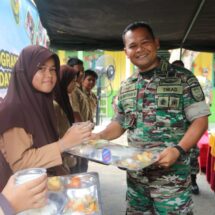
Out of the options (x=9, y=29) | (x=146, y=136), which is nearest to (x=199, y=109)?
(x=146, y=136)

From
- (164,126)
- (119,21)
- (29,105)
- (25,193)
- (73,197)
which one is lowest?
(73,197)

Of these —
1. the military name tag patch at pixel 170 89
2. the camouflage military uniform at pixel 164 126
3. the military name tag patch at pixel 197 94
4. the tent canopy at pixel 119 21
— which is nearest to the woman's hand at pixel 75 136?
the camouflage military uniform at pixel 164 126

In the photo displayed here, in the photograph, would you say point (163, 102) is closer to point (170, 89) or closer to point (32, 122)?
point (170, 89)

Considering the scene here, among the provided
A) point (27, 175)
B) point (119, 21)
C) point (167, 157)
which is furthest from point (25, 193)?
point (119, 21)

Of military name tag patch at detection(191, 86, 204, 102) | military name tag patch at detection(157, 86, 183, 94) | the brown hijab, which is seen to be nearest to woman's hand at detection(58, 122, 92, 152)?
the brown hijab

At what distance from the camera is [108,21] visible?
12.2 feet

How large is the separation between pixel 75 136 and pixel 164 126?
0.62 meters

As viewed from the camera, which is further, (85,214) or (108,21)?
(108,21)

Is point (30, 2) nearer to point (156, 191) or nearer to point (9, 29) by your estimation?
point (9, 29)

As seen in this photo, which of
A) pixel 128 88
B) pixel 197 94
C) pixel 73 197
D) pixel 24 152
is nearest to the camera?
pixel 73 197

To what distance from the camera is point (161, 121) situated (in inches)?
75.2

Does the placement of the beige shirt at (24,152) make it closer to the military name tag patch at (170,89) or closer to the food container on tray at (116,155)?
the food container on tray at (116,155)

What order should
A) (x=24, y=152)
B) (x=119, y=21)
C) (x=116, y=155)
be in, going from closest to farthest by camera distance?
(x=24, y=152) → (x=116, y=155) → (x=119, y=21)

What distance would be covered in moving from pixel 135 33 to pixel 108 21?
188 centimetres
